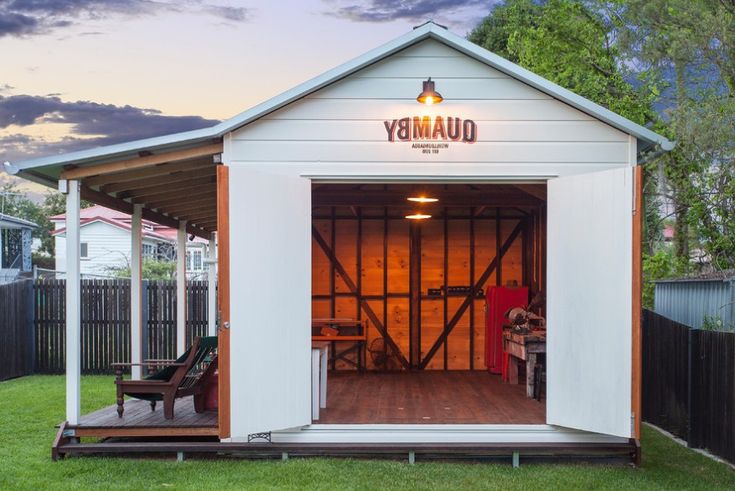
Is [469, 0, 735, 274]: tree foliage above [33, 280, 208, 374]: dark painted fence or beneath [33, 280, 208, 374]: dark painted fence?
above

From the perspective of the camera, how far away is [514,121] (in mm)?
7723

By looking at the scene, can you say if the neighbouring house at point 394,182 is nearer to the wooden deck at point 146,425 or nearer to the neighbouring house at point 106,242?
the wooden deck at point 146,425

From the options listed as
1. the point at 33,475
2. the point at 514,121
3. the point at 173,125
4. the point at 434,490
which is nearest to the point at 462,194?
the point at 514,121

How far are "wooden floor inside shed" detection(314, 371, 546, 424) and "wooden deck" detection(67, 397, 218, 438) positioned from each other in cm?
113

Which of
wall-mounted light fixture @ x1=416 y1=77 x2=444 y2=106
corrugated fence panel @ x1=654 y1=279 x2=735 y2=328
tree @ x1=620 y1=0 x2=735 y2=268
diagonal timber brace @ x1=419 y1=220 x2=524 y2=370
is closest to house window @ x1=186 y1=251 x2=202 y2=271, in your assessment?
tree @ x1=620 y1=0 x2=735 y2=268

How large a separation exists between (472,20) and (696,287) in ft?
82.0

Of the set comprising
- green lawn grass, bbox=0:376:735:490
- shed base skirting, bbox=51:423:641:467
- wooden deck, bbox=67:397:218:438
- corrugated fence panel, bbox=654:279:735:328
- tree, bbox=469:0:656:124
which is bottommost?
green lawn grass, bbox=0:376:735:490

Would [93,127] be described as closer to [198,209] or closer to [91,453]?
[198,209]

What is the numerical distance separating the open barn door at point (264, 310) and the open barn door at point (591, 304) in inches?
92.5

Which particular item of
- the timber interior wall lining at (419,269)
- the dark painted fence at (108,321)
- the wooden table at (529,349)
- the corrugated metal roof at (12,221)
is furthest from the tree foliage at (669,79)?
the corrugated metal roof at (12,221)

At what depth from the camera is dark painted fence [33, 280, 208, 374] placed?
14977mm

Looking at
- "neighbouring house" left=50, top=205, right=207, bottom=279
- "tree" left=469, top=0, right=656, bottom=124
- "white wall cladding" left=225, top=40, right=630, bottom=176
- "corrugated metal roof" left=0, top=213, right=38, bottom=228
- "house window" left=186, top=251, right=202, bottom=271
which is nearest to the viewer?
"white wall cladding" left=225, top=40, right=630, bottom=176

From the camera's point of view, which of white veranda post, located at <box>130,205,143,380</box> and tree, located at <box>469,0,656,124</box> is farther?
tree, located at <box>469,0,656,124</box>

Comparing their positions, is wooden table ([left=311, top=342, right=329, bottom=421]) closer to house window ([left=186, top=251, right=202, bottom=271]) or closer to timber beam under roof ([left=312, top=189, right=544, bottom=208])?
timber beam under roof ([left=312, top=189, right=544, bottom=208])
